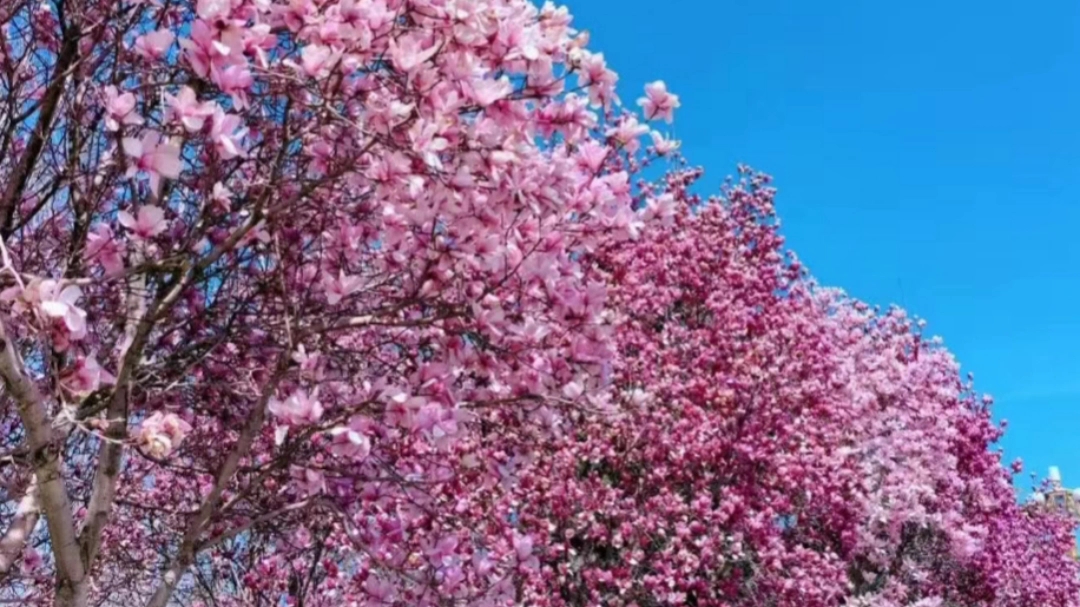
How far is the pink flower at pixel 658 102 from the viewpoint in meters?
3.75

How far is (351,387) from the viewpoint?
14.7 ft

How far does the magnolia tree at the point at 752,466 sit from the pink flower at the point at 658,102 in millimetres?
3037

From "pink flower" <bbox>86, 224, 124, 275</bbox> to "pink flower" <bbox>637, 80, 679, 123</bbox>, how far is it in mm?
2024

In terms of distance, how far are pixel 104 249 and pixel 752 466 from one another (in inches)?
277

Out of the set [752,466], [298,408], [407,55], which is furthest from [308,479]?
[752,466]

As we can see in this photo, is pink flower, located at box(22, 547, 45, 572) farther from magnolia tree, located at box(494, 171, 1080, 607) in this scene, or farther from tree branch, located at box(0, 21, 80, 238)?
magnolia tree, located at box(494, 171, 1080, 607)

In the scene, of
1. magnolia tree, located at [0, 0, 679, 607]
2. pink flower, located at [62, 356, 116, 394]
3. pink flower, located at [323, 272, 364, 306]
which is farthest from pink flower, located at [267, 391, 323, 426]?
pink flower, located at [62, 356, 116, 394]

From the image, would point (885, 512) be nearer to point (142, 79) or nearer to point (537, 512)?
point (537, 512)

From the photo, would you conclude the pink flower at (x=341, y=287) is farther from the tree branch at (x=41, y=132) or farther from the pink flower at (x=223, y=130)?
the tree branch at (x=41, y=132)

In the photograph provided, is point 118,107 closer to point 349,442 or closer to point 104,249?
point 104,249

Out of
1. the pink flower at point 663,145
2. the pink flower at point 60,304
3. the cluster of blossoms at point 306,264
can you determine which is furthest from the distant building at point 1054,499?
the pink flower at point 60,304

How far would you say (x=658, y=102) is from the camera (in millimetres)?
3787

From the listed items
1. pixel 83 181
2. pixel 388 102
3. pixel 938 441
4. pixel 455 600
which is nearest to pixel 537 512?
pixel 455 600

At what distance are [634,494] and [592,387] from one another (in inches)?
198
